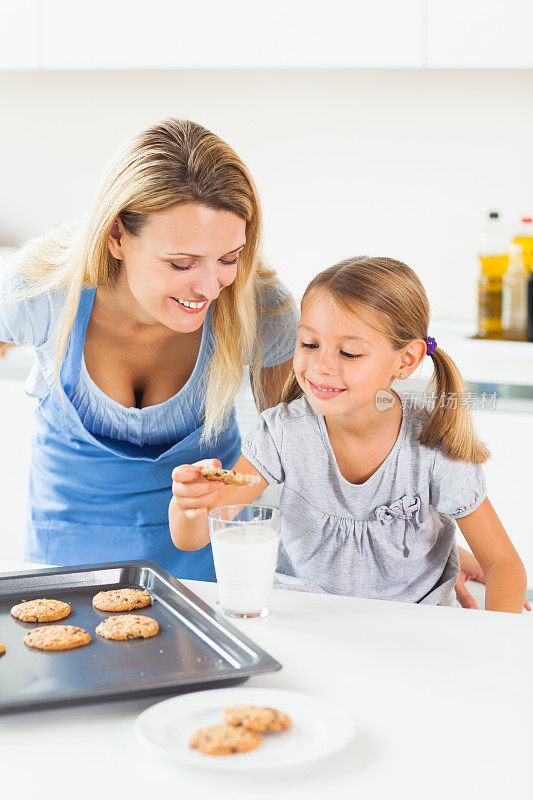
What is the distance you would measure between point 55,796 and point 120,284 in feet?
3.25

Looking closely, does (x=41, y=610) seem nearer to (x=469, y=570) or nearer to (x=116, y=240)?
(x=116, y=240)

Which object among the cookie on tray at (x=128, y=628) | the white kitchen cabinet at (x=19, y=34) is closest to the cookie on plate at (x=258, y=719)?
the cookie on tray at (x=128, y=628)

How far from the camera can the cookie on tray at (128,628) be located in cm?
95

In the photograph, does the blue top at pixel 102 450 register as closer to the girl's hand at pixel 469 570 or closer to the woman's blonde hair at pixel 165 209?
the woman's blonde hair at pixel 165 209

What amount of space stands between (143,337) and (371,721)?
96 centimetres

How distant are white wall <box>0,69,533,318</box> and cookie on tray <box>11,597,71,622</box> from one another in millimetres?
2085

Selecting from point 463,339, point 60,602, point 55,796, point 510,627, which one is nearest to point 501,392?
point 463,339

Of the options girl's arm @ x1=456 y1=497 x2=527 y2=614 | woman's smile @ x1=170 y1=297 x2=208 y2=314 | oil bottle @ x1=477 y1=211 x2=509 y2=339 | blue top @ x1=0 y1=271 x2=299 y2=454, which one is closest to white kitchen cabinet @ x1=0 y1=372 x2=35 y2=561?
blue top @ x1=0 y1=271 x2=299 y2=454

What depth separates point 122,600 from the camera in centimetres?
104

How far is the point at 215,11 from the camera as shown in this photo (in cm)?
256

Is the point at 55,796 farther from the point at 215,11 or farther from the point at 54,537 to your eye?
the point at 215,11

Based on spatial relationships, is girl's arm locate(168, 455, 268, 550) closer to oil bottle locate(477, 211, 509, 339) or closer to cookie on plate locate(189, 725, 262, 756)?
cookie on plate locate(189, 725, 262, 756)

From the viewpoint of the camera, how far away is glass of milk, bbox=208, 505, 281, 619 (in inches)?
40.8

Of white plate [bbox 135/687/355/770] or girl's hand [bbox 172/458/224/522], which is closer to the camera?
white plate [bbox 135/687/355/770]
